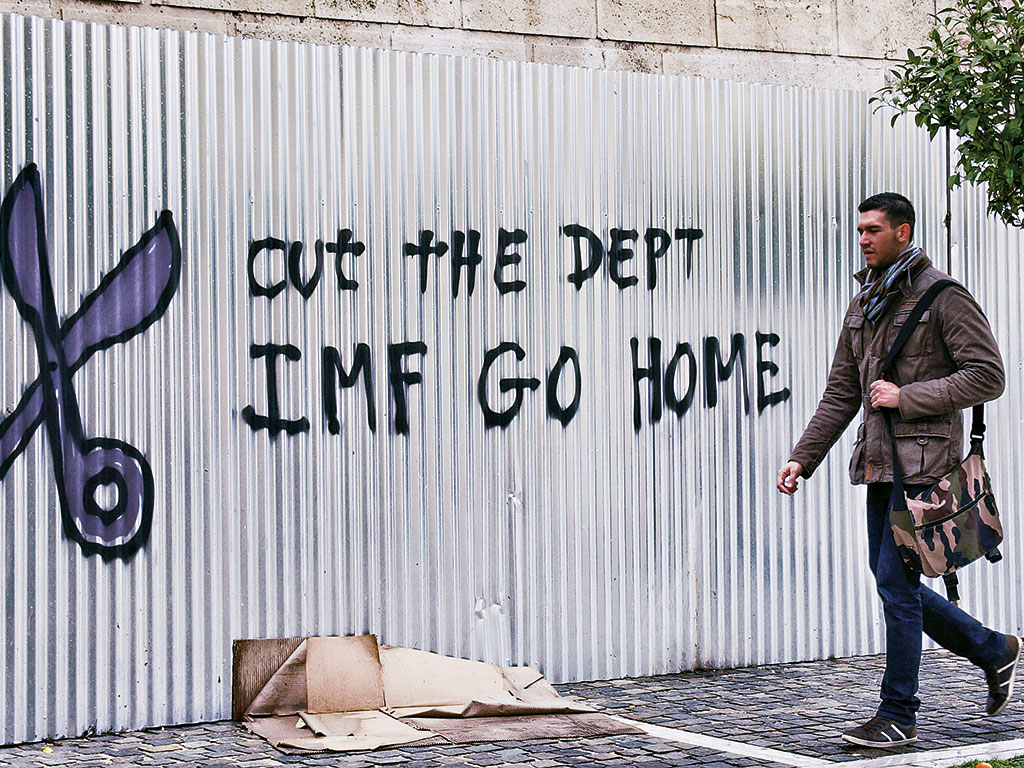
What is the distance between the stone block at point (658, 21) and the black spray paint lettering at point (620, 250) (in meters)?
1.15

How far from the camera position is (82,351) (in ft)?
20.3

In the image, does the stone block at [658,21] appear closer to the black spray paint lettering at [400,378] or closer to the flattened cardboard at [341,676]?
the black spray paint lettering at [400,378]

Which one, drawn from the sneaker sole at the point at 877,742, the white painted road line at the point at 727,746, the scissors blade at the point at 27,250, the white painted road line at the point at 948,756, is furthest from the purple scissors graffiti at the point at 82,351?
the white painted road line at the point at 948,756

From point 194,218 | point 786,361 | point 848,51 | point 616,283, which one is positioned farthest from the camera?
point 848,51

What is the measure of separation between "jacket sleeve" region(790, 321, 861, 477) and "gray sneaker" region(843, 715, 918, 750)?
1.06 meters

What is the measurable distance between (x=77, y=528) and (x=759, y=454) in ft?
11.6

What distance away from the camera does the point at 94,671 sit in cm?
619

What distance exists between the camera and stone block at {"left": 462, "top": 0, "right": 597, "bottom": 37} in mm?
7641

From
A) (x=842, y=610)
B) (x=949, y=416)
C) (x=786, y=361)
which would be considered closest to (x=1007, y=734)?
(x=949, y=416)

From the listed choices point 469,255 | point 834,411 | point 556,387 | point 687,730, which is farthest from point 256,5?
point 687,730

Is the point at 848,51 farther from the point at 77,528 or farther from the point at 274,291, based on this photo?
the point at 77,528

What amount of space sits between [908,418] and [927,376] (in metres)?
0.22

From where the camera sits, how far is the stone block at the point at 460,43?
24.5 feet

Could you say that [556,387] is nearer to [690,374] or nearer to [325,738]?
[690,374]
